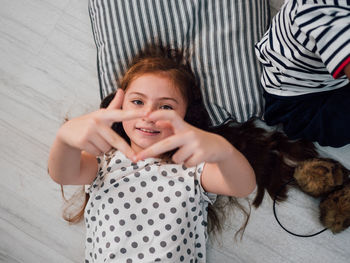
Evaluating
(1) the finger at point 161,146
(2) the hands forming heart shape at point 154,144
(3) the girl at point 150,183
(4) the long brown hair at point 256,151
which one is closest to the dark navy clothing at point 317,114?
(4) the long brown hair at point 256,151

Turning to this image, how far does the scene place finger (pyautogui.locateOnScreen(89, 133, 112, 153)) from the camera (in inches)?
26.0

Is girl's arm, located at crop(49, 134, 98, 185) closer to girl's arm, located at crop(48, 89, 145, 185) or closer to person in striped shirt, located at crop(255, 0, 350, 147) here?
girl's arm, located at crop(48, 89, 145, 185)

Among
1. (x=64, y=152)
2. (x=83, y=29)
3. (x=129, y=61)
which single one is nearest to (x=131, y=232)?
(x=64, y=152)

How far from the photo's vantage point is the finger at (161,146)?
592mm

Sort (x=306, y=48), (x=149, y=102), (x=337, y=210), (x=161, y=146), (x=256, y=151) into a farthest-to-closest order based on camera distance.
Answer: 1. (x=256, y=151)
2. (x=337, y=210)
3. (x=149, y=102)
4. (x=306, y=48)
5. (x=161, y=146)

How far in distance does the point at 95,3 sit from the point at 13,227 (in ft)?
3.17

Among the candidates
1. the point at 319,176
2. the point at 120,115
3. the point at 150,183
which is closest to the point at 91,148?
the point at 120,115

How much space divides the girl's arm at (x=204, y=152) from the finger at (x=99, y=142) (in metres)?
Result: 0.11

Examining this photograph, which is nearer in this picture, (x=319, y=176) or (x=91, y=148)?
(x=91, y=148)

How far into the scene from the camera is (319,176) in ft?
3.56

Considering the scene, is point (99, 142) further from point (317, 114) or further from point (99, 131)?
point (317, 114)

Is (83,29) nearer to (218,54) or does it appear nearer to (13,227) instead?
(218,54)

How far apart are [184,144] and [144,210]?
0.43 metres

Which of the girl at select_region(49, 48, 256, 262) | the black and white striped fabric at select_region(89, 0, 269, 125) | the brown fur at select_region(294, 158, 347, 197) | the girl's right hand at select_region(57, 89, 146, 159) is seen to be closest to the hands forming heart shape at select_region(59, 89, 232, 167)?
the girl's right hand at select_region(57, 89, 146, 159)
